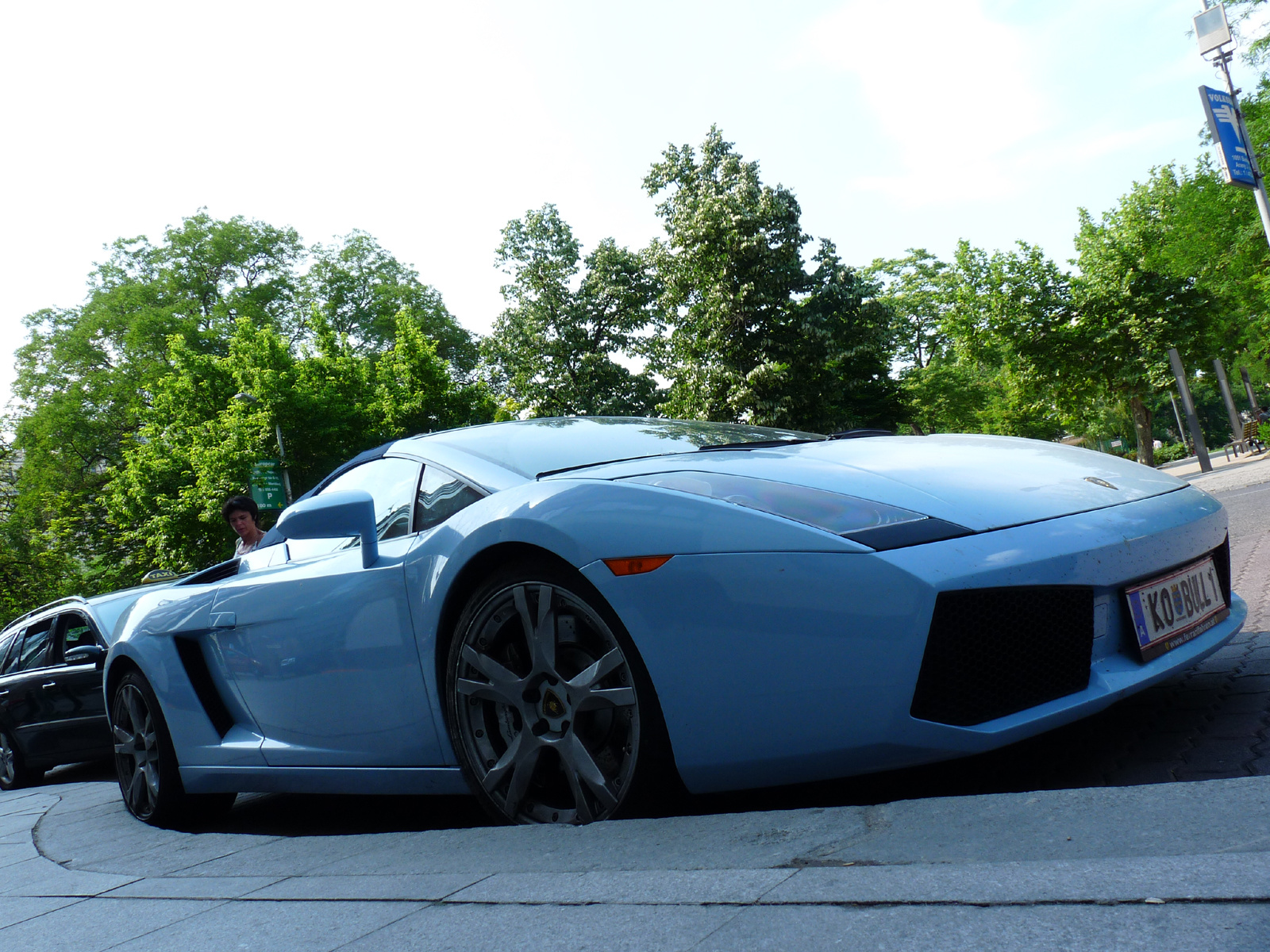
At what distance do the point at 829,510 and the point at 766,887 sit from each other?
888 mm

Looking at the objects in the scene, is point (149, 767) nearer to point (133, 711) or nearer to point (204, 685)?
point (133, 711)

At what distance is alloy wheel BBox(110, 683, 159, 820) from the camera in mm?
4047

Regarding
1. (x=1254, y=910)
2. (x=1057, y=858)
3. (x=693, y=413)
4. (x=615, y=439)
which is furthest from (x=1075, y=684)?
(x=693, y=413)

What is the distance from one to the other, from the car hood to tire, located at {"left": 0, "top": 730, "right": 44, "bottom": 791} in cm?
679

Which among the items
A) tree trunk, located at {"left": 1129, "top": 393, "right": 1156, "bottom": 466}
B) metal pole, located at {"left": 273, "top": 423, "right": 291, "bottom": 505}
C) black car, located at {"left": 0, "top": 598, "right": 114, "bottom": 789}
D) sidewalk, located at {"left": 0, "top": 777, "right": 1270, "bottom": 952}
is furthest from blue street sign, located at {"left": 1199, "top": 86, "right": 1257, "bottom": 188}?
metal pole, located at {"left": 273, "top": 423, "right": 291, "bottom": 505}

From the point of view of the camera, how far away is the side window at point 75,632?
23.5 feet

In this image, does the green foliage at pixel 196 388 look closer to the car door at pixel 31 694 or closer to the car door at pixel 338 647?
the car door at pixel 31 694

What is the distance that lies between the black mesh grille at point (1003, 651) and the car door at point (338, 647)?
1.39 meters

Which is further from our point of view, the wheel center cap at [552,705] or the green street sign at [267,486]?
the green street sign at [267,486]

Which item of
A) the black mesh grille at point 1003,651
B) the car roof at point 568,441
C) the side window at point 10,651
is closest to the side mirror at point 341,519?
the car roof at point 568,441

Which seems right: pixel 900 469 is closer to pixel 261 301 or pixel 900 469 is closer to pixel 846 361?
pixel 846 361

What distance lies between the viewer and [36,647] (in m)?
7.84

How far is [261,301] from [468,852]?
141 ft

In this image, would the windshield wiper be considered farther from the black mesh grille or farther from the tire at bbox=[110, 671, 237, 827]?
the tire at bbox=[110, 671, 237, 827]
